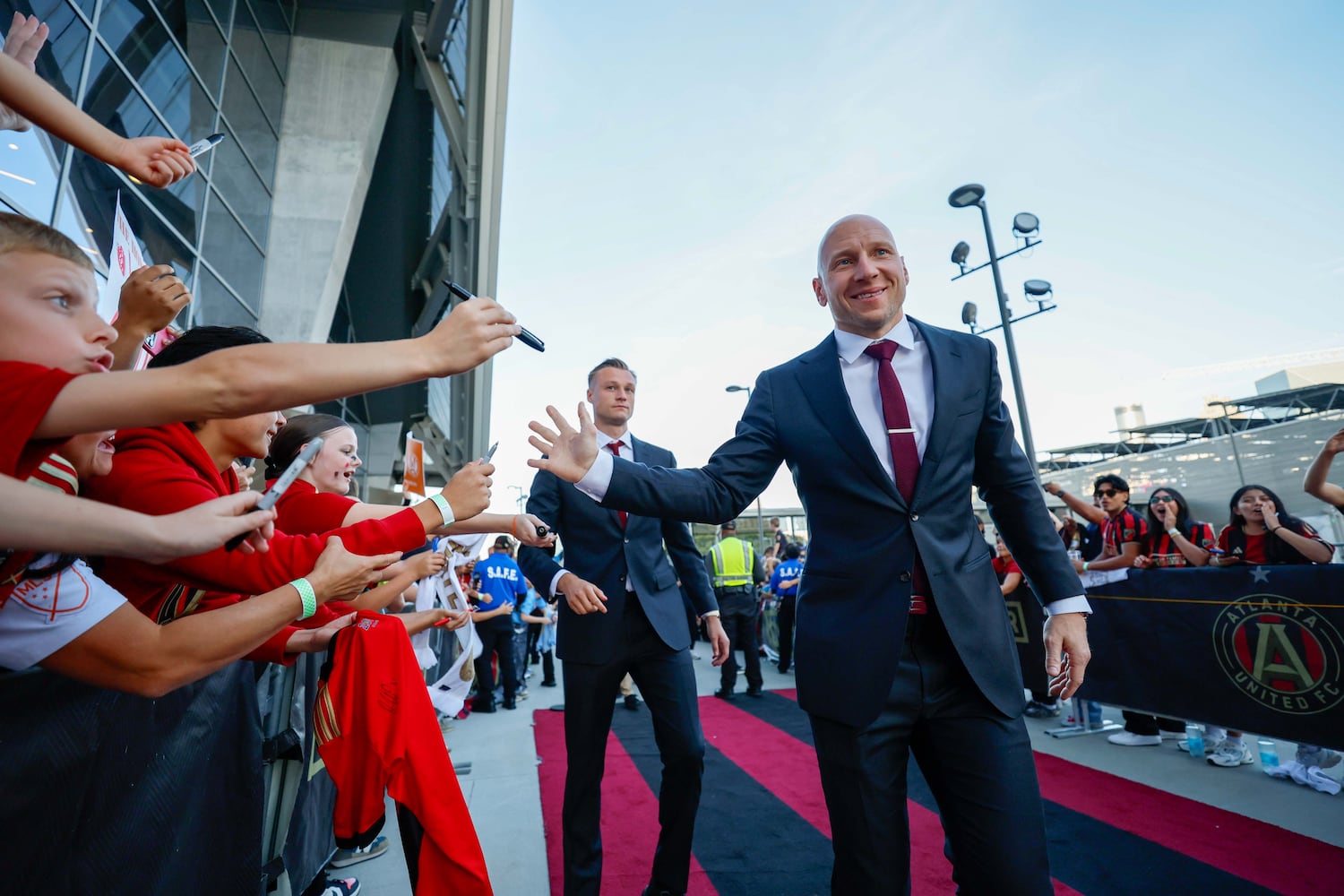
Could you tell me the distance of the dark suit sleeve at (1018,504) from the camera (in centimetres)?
193

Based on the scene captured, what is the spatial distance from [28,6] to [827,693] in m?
7.39

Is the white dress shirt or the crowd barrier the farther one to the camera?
the crowd barrier

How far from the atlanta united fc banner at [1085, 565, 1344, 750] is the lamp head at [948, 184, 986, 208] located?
24.7ft

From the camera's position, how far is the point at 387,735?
2141 mm

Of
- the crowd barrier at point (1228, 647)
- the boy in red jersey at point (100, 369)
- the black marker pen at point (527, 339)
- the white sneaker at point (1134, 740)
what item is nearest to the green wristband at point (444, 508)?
the black marker pen at point (527, 339)

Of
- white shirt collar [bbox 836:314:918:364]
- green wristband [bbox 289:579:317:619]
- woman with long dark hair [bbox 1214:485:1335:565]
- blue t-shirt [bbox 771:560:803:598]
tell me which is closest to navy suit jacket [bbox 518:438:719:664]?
white shirt collar [bbox 836:314:918:364]

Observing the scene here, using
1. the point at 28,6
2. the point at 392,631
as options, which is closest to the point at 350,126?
the point at 28,6

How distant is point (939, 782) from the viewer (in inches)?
69.4

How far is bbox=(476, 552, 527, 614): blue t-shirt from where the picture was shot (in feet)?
29.4

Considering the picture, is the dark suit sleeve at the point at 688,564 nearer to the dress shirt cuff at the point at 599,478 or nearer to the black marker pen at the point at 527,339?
the dress shirt cuff at the point at 599,478

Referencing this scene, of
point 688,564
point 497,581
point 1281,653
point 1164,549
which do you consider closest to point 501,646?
point 497,581

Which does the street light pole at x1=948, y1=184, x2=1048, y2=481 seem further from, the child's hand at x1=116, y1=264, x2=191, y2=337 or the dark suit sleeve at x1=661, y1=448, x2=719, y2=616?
the child's hand at x1=116, y1=264, x2=191, y2=337

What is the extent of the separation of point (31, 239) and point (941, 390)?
7.21 ft

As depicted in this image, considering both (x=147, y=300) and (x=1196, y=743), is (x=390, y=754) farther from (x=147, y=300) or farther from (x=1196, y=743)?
(x=1196, y=743)
